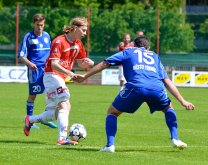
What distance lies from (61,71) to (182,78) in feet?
71.2

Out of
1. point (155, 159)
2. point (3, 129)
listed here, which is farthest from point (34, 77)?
point (155, 159)

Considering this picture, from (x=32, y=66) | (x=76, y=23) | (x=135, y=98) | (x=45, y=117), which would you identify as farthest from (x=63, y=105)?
(x=32, y=66)

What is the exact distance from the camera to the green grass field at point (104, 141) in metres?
8.99

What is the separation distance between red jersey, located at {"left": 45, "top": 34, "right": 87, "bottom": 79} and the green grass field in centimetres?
123

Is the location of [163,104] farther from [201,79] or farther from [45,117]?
[201,79]

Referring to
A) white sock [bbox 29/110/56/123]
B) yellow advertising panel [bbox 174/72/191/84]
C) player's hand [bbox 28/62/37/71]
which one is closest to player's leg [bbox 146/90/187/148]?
white sock [bbox 29/110/56/123]

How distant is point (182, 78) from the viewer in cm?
Answer: 3170

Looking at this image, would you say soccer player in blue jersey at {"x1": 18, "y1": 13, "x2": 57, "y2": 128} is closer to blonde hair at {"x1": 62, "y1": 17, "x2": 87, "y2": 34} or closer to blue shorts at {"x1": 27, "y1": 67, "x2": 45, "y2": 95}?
blue shorts at {"x1": 27, "y1": 67, "x2": 45, "y2": 95}

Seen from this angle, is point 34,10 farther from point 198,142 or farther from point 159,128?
point 198,142

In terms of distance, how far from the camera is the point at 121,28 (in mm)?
34469

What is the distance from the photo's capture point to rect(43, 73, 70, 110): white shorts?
10.8m

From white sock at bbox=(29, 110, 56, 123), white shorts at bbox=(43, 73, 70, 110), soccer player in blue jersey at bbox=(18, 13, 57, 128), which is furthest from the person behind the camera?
soccer player in blue jersey at bbox=(18, 13, 57, 128)

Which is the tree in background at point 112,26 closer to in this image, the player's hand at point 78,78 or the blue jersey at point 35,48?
the blue jersey at point 35,48

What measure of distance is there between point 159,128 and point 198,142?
238 centimetres
